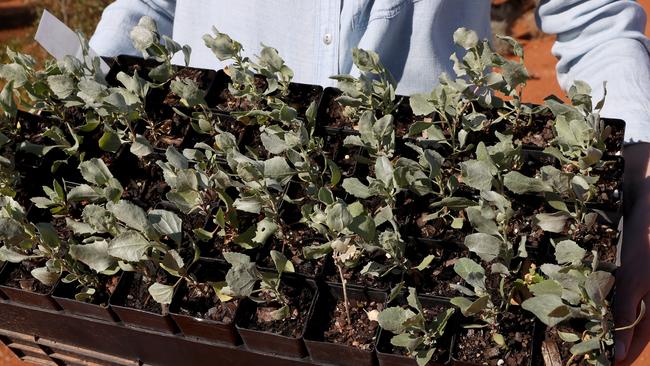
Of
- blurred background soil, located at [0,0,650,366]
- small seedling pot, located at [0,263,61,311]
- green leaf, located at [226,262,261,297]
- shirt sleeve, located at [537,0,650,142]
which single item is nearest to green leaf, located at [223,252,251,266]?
green leaf, located at [226,262,261,297]

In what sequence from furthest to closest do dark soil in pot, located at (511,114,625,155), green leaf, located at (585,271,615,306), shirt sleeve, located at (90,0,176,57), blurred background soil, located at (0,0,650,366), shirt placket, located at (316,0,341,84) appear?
blurred background soil, located at (0,0,650,366), shirt sleeve, located at (90,0,176,57), shirt placket, located at (316,0,341,84), dark soil in pot, located at (511,114,625,155), green leaf, located at (585,271,615,306)

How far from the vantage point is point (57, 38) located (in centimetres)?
128

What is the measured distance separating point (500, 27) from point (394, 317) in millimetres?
3314

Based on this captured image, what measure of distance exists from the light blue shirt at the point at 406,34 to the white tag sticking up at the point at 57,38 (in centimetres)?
25

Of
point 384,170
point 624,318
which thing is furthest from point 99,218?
point 624,318

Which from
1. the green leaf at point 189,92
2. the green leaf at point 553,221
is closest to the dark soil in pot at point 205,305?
the green leaf at point 189,92

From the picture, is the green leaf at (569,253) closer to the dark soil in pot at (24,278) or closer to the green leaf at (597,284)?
the green leaf at (597,284)

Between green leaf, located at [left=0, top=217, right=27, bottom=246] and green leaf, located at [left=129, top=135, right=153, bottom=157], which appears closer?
green leaf, located at [left=0, top=217, right=27, bottom=246]

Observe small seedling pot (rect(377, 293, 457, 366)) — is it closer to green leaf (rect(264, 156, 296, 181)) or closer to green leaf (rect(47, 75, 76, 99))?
green leaf (rect(264, 156, 296, 181))

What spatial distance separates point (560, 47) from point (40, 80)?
994 mm

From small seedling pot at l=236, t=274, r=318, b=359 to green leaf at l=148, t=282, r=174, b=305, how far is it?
98 mm

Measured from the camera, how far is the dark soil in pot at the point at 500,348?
0.93 m

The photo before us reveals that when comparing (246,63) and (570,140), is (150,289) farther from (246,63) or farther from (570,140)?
(570,140)

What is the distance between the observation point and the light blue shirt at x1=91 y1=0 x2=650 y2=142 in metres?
1.35
